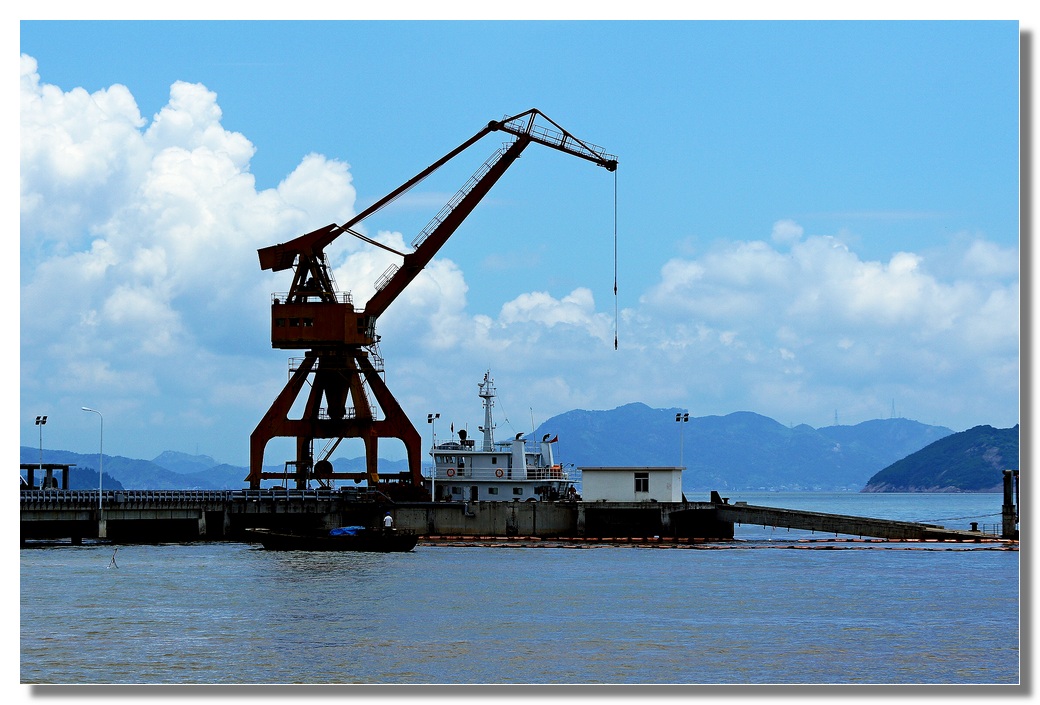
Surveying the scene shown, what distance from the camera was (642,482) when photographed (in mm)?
71438

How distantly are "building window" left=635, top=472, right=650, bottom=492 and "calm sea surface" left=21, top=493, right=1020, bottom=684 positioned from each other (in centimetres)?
857

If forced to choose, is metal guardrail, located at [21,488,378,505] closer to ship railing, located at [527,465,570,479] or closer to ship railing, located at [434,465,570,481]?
ship railing, located at [434,465,570,481]

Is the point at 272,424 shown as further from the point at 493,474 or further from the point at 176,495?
the point at 493,474

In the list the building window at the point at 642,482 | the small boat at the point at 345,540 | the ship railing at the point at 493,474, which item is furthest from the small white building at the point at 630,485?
the small boat at the point at 345,540

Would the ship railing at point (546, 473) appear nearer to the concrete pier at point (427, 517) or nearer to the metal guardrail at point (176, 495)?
the concrete pier at point (427, 517)

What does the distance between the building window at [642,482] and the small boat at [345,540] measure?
12.7m

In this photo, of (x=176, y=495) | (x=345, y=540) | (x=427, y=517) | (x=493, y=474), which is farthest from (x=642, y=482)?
(x=176, y=495)

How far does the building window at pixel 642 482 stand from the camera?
234 ft

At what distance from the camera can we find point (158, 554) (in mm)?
62750

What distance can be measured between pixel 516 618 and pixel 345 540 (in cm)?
2487

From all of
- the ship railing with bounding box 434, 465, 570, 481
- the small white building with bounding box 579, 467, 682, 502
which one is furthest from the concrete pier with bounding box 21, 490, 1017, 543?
the ship railing with bounding box 434, 465, 570, 481

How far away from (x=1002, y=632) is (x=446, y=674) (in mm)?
17090

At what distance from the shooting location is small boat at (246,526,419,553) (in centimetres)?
6288

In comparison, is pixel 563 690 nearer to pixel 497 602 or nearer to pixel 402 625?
pixel 402 625
